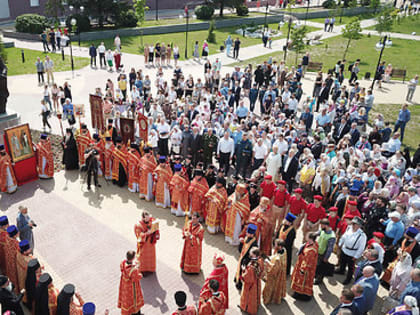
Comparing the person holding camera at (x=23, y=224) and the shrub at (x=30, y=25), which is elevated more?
the shrub at (x=30, y=25)

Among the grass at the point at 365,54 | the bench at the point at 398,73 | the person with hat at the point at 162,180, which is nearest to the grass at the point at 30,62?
the grass at the point at 365,54

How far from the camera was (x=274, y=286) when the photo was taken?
848 centimetres

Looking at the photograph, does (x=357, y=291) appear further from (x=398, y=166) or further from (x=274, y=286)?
(x=398, y=166)

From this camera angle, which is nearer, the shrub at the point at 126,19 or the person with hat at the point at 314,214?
the person with hat at the point at 314,214

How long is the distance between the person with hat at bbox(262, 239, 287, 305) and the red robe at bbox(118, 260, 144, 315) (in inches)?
112

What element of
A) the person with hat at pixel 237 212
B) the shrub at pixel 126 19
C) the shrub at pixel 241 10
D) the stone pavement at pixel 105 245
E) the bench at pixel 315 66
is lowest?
the stone pavement at pixel 105 245

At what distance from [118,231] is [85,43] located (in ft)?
93.5

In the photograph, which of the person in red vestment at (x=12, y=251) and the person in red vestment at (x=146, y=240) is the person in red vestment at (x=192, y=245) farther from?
the person in red vestment at (x=12, y=251)

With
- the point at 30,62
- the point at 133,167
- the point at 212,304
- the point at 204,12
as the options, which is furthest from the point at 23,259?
the point at 204,12

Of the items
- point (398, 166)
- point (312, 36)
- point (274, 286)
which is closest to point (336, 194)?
point (398, 166)

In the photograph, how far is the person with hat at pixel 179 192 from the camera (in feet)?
36.8

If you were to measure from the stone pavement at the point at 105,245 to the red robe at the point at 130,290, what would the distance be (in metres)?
0.57

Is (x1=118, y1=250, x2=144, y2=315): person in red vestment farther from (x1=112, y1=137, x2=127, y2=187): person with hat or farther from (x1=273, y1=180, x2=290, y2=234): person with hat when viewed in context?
(x1=112, y1=137, x2=127, y2=187): person with hat

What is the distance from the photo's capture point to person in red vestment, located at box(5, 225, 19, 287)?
26.0ft
